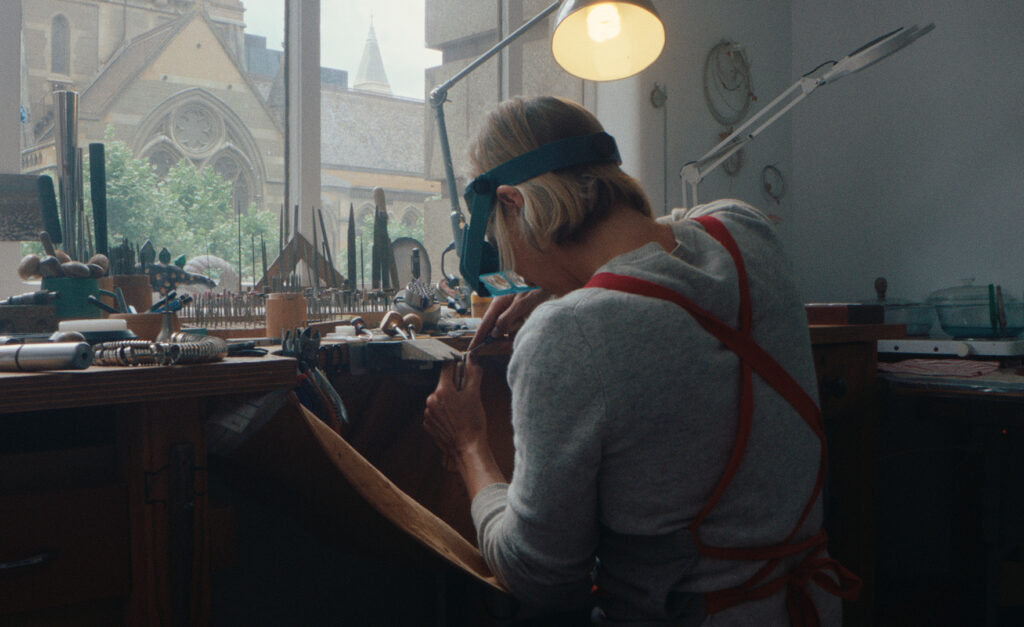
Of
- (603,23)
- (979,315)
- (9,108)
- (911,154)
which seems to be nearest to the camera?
(9,108)

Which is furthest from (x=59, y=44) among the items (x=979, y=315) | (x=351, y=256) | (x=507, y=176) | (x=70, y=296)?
(x=979, y=315)

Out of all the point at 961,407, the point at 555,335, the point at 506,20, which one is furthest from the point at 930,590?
the point at 506,20

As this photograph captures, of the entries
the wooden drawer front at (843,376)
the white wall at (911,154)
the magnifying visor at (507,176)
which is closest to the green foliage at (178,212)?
the magnifying visor at (507,176)

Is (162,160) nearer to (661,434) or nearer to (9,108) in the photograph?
(9,108)

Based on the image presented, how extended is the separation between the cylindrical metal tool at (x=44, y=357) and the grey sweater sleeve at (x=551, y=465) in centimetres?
36

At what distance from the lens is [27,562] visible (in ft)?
1.89

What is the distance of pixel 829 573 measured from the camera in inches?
29.6

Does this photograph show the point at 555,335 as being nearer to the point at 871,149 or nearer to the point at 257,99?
the point at 257,99

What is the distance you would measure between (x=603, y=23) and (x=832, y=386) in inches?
37.3

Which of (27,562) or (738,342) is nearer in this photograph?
(27,562)

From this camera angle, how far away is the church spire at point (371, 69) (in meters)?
2.06

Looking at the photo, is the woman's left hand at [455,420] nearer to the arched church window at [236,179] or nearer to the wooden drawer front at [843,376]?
the wooden drawer front at [843,376]

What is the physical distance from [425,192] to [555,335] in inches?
67.4

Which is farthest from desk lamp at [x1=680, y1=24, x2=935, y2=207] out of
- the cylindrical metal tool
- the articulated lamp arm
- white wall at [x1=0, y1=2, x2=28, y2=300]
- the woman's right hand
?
the cylindrical metal tool
